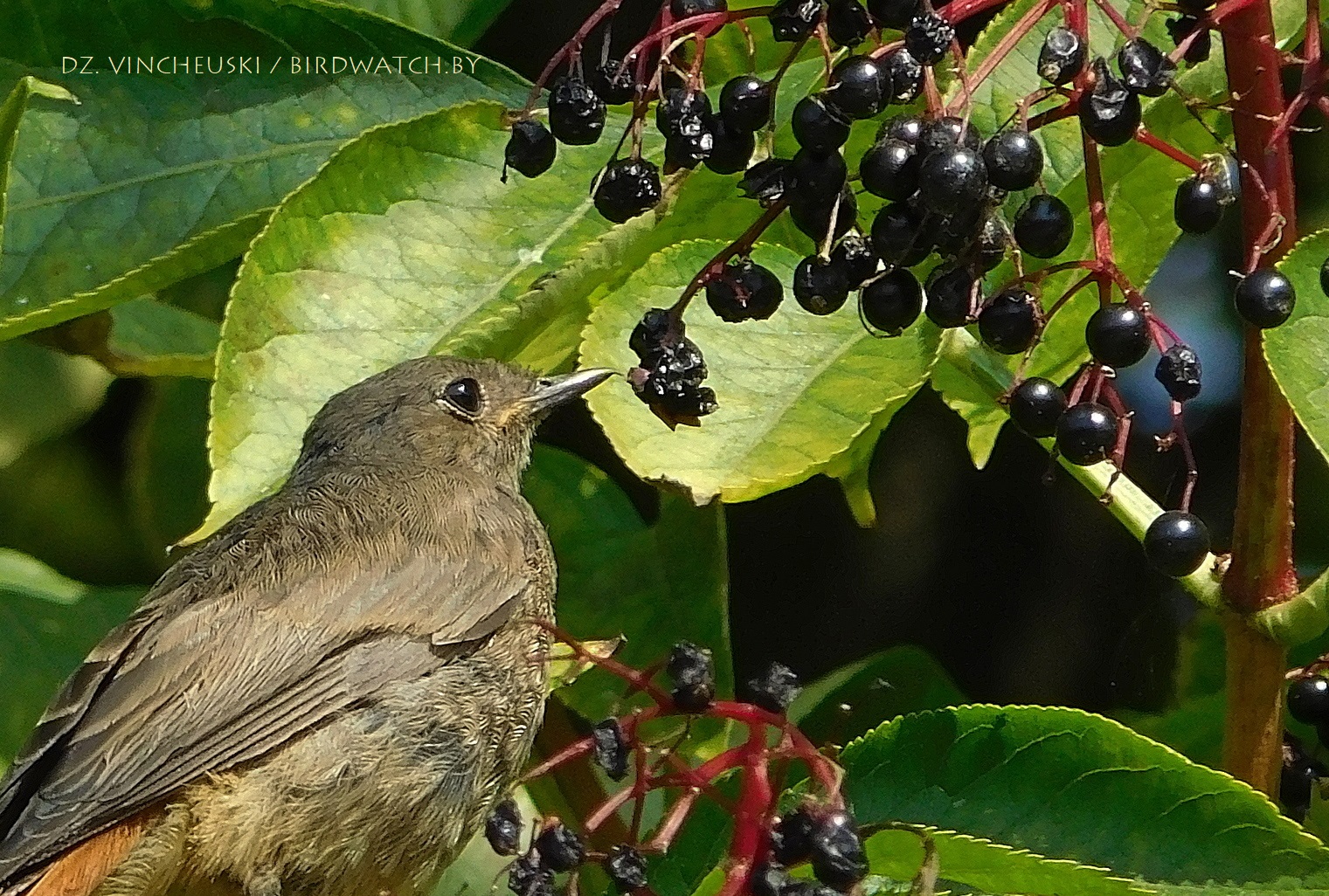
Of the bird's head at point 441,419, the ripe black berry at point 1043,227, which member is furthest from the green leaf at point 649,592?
the ripe black berry at point 1043,227

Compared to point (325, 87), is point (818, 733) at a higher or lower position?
lower

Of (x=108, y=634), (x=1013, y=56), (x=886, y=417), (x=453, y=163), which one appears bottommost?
(x=108, y=634)

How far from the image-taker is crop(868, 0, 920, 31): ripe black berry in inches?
73.8

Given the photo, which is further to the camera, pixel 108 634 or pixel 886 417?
pixel 108 634

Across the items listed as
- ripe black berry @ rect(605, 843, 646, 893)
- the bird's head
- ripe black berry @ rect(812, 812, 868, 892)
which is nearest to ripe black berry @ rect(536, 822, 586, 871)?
ripe black berry @ rect(605, 843, 646, 893)

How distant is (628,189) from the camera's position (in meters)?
2.16

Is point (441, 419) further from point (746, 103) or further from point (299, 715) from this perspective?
point (746, 103)

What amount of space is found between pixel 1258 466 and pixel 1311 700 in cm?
53

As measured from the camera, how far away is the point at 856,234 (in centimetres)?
205

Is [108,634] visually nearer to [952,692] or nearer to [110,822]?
[110,822]

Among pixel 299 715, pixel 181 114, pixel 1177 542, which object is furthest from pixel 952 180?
pixel 299 715

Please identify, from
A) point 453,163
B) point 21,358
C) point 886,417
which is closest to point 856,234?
point 886,417

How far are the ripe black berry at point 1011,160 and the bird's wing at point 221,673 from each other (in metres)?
1.66

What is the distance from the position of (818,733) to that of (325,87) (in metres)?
1.32
